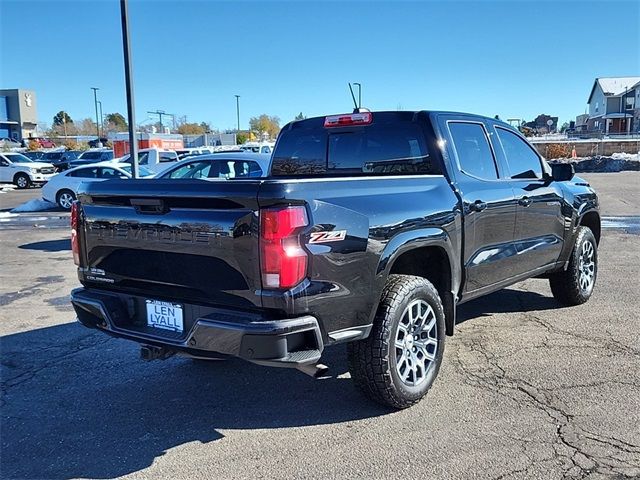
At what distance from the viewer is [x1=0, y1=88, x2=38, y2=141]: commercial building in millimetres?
94812

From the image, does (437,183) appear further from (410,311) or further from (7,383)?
(7,383)

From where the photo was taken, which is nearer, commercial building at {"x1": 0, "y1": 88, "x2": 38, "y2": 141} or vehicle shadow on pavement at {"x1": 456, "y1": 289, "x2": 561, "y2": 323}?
vehicle shadow on pavement at {"x1": 456, "y1": 289, "x2": 561, "y2": 323}

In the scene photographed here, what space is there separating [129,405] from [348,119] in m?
2.80

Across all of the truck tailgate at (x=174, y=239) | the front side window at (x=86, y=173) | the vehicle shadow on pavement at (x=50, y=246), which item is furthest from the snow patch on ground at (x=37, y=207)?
the truck tailgate at (x=174, y=239)

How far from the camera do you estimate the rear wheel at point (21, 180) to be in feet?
92.1

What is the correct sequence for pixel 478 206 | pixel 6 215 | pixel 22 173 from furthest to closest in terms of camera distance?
pixel 22 173 < pixel 6 215 < pixel 478 206

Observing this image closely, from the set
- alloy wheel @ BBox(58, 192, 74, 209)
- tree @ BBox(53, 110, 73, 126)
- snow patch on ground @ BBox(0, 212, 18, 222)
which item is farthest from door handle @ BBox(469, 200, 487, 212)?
tree @ BBox(53, 110, 73, 126)

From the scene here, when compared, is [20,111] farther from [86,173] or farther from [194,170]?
[194,170]

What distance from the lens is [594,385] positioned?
4207 millimetres

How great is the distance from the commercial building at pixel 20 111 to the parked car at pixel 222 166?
93910mm

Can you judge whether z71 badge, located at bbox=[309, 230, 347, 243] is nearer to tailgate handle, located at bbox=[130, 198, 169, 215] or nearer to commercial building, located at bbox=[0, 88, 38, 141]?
tailgate handle, located at bbox=[130, 198, 169, 215]

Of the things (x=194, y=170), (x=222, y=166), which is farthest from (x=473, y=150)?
(x=194, y=170)

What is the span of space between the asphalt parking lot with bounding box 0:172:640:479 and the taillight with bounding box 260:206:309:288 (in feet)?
3.48

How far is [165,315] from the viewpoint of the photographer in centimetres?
351
